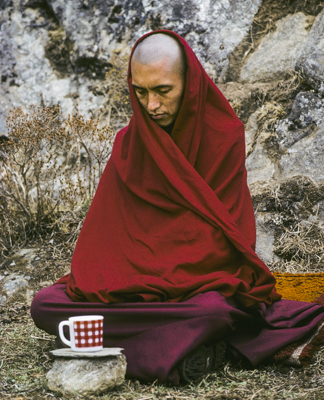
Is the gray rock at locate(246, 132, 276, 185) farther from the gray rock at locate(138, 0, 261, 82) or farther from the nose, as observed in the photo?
the nose

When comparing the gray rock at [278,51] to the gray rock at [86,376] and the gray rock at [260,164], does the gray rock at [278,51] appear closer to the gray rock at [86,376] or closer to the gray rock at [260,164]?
the gray rock at [260,164]

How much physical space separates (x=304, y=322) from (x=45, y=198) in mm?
3221

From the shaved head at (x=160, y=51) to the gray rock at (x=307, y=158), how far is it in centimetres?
270

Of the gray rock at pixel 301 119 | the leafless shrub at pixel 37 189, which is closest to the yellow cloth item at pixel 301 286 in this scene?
the gray rock at pixel 301 119

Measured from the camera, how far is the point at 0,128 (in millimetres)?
6113

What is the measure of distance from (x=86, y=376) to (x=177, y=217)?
0.94m

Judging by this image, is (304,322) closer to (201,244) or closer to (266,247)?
(201,244)

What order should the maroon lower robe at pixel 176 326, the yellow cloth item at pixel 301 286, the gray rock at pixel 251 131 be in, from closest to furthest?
1. the maroon lower robe at pixel 176 326
2. the yellow cloth item at pixel 301 286
3. the gray rock at pixel 251 131

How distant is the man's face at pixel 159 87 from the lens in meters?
2.46

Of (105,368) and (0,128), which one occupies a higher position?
(0,128)

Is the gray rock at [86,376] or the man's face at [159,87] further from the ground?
the man's face at [159,87]

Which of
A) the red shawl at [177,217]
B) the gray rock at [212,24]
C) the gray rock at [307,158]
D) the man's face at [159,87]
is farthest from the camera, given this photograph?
the gray rock at [212,24]

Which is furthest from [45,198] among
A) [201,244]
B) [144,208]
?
[201,244]

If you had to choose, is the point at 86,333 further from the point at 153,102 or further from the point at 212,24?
the point at 212,24
